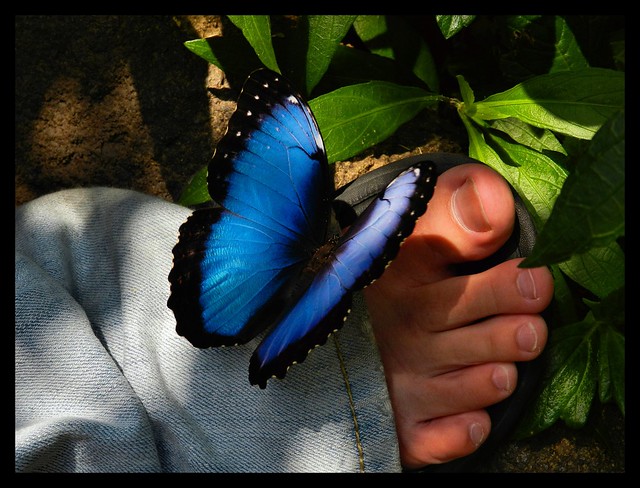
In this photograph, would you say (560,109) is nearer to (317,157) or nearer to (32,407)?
(317,157)

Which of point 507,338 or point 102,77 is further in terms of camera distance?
point 102,77

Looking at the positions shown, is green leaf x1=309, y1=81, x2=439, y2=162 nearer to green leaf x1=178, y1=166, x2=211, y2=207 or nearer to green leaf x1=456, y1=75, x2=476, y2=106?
green leaf x1=456, y1=75, x2=476, y2=106

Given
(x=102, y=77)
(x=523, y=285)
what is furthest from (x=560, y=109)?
(x=102, y=77)

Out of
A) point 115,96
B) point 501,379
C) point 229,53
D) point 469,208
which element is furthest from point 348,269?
point 115,96

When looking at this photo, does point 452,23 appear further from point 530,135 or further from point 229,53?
point 229,53

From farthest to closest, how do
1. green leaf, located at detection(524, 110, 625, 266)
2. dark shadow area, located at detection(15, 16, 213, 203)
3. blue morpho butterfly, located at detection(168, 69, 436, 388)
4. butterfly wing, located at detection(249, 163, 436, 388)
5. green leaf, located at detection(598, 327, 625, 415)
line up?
dark shadow area, located at detection(15, 16, 213, 203)
green leaf, located at detection(598, 327, 625, 415)
blue morpho butterfly, located at detection(168, 69, 436, 388)
butterfly wing, located at detection(249, 163, 436, 388)
green leaf, located at detection(524, 110, 625, 266)

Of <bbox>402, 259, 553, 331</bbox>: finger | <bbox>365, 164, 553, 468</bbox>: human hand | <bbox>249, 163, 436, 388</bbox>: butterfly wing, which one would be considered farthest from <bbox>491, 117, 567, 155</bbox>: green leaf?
<bbox>249, 163, 436, 388</bbox>: butterfly wing
